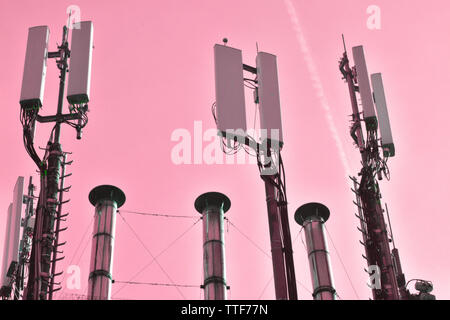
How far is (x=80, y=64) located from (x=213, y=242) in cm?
875

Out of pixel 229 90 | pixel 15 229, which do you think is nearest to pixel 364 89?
pixel 229 90

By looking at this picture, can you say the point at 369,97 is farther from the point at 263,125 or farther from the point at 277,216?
the point at 277,216

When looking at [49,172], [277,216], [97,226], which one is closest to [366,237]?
[277,216]

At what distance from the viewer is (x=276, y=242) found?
23938 mm

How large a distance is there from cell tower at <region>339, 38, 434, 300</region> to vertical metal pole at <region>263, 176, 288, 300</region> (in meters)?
5.13

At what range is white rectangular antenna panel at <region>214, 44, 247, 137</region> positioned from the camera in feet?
87.0

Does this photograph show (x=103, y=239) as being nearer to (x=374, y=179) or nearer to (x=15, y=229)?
(x=15, y=229)

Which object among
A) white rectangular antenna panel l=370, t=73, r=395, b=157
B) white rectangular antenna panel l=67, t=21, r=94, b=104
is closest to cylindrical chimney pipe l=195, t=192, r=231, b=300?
white rectangular antenna panel l=67, t=21, r=94, b=104

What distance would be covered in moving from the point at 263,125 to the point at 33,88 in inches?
350

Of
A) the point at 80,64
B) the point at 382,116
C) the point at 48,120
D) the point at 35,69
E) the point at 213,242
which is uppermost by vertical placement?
the point at 382,116

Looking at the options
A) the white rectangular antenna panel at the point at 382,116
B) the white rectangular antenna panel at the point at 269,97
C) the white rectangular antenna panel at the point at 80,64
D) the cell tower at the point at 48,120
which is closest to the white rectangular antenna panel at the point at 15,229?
the cell tower at the point at 48,120

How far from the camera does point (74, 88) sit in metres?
26.5

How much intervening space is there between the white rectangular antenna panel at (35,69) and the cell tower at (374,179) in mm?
13457
